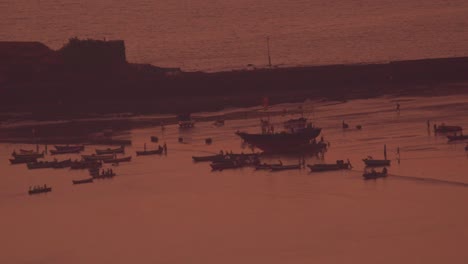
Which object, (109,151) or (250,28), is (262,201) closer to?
(109,151)

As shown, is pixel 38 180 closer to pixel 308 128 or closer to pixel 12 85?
pixel 308 128

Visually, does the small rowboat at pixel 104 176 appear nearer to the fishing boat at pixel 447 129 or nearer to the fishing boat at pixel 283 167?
the fishing boat at pixel 283 167

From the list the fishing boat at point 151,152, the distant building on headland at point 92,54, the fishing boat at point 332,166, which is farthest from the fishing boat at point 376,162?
the distant building on headland at point 92,54

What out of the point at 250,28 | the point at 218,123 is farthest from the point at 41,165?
the point at 250,28

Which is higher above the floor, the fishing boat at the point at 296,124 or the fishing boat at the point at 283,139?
the fishing boat at the point at 296,124

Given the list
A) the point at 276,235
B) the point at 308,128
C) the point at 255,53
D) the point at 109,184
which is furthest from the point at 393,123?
the point at 255,53
